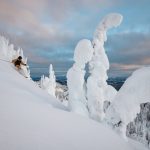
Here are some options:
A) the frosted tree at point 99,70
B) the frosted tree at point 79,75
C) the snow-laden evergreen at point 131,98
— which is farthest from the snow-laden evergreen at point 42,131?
the frosted tree at point 99,70

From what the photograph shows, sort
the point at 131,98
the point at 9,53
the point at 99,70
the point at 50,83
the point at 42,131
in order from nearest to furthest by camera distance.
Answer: the point at 42,131 < the point at 131,98 < the point at 99,70 < the point at 9,53 < the point at 50,83

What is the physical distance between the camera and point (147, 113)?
4197 centimetres

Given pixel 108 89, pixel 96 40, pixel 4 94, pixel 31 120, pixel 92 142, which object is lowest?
pixel 92 142

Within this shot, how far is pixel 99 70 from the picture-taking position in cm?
1329

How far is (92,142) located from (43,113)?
136cm

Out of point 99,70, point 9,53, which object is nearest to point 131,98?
point 99,70

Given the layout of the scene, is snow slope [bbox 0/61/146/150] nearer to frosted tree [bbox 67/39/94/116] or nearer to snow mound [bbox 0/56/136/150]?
snow mound [bbox 0/56/136/150]

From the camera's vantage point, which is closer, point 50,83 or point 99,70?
point 99,70

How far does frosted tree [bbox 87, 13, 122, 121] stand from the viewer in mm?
11484

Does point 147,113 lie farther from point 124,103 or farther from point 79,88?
point 124,103

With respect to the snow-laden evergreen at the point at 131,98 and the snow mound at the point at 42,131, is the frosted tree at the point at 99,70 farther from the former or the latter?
the snow mound at the point at 42,131

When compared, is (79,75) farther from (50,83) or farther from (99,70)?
(50,83)

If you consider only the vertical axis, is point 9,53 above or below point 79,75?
above

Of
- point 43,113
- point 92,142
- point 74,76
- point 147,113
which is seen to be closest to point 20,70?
point 74,76
